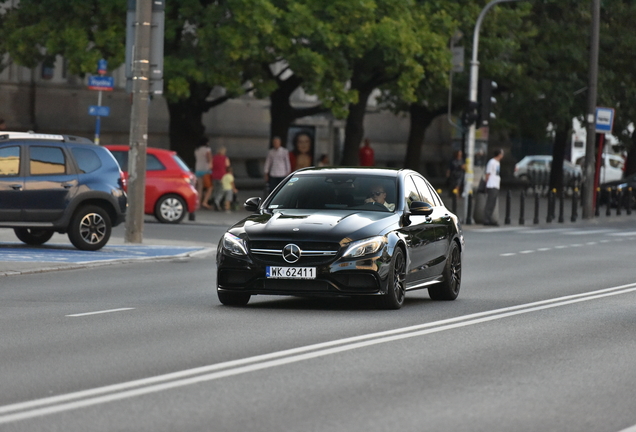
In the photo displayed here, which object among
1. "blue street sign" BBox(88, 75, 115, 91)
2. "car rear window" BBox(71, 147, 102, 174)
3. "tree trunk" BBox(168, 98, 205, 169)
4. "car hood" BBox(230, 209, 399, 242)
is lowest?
"car hood" BBox(230, 209, 399, 242)

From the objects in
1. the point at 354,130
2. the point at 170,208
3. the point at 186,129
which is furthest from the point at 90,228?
the point at 354,130

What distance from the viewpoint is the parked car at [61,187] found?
20844 millimetres

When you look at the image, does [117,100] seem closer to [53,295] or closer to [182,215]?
[182,215]

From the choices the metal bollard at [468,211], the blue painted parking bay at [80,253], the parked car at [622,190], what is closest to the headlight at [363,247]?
the blue painted parking bay at [80,253]

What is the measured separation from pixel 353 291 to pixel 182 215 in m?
18.0

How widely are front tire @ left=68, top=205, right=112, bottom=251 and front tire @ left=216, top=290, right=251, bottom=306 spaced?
26.5 feet

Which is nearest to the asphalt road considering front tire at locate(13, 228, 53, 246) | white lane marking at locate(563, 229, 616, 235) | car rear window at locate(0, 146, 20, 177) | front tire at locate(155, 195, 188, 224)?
car rear window at locate(0, 146, 20, 177)

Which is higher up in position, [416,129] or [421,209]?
[416,129]

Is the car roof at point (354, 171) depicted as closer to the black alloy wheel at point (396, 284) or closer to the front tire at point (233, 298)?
the black alloy wheel at point (396, 284)

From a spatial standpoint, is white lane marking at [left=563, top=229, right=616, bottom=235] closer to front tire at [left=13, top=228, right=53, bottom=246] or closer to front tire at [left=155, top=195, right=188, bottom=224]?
front tire at [left=155, top=195, right=188, bottom=224]

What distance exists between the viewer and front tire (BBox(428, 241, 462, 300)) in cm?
1508

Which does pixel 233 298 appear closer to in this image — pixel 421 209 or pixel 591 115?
pixel 421 209

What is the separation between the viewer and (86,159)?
2161 cm

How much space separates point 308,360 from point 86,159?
40.9ft
